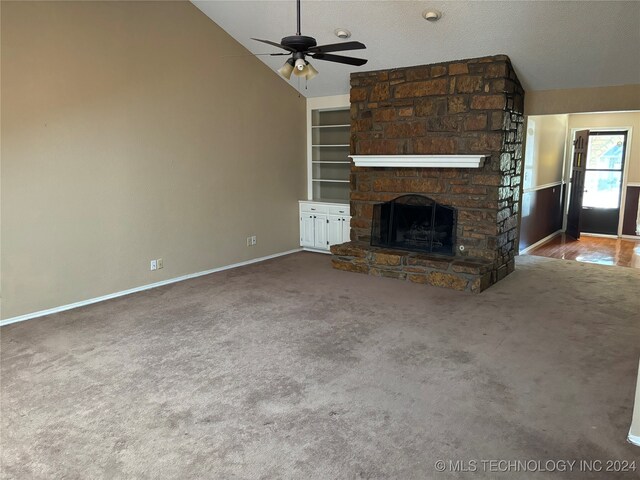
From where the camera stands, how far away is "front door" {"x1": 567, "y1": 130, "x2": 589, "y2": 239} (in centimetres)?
829

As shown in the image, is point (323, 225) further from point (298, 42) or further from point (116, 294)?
point (298, 42)

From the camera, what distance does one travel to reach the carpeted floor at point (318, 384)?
235 cm

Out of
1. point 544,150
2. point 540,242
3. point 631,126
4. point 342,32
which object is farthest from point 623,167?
point 342,32

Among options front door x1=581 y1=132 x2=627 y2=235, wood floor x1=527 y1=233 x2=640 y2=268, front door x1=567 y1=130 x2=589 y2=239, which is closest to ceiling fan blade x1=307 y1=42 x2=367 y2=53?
wood floor x1=527 y1=233 x2=640 y2=268

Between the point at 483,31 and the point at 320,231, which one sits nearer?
the point at 483,31

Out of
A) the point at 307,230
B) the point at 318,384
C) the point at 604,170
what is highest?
the point at 604,170

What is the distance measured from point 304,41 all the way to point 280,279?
10.2 feet

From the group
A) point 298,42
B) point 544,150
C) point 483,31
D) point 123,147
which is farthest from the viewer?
point 544,150

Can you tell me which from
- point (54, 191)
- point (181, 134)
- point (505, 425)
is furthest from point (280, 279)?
point (505, 425)

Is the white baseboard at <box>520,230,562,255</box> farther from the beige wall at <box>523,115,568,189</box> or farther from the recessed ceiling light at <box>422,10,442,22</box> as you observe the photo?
the recessed ceiling light at <box>422,10,442,22</box>

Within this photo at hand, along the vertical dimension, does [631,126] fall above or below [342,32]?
below

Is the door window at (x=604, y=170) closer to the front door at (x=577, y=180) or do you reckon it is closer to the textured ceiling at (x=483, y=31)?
the front door at (x=577, y=180)

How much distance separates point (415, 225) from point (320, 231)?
1705 mm

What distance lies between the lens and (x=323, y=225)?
711 centimetres
